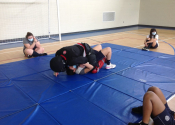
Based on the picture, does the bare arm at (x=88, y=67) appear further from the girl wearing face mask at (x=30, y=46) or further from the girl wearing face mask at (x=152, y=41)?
the girl wearing face mask at (x=152, y=41)

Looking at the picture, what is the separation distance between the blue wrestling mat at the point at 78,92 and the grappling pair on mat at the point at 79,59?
15 cm

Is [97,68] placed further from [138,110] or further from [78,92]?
[138,110]

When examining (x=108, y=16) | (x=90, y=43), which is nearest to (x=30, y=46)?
(x=90, y=43)

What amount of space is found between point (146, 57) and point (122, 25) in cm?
814

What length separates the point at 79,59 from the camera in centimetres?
286

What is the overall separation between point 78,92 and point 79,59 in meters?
0.61

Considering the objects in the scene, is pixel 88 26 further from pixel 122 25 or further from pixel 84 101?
pixel 84 101

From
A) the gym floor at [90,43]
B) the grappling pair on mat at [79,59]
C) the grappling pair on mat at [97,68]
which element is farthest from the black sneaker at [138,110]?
the gym floor at [90,43]

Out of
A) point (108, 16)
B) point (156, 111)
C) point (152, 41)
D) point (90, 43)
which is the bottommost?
point (156, 111)

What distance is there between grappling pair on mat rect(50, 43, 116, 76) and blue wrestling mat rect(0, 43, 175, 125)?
0.15 metres

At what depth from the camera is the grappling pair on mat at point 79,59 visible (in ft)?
8.71

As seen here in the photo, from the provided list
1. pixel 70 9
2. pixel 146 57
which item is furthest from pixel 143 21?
pixel 146 57

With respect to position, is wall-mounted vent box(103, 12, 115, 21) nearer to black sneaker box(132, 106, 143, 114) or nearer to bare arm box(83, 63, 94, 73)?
bare arm box(83, 63, 94, 73)

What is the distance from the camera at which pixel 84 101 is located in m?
2.39
